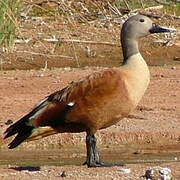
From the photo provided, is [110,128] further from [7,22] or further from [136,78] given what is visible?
[7,22]

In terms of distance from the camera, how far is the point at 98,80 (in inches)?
392

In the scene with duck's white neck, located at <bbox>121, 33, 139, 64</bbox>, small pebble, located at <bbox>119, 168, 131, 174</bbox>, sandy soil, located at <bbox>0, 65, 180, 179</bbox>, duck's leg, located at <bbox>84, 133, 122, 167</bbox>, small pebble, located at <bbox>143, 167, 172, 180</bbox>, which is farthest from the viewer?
duck's white neck, located at <bbox>121, 33, 139, 64</bbox>

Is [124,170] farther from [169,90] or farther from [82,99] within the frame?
[169,90]

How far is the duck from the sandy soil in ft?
1.25

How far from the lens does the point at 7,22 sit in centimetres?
1630

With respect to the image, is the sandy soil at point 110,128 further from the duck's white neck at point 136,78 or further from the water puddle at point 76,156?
the duck's white neck at point 136,78

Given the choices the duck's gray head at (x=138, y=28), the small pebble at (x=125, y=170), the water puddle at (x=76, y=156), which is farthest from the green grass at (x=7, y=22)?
the small pebble at (x=125, y=170)

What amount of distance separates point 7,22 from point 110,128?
432cm

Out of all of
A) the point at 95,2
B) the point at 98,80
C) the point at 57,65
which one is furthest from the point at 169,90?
the point at 98,80

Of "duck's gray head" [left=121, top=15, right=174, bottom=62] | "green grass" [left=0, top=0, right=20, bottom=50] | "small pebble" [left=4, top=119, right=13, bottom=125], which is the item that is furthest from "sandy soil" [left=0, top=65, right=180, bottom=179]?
"duck's gray head" [left=121, top=15, right=174, bottom=62]

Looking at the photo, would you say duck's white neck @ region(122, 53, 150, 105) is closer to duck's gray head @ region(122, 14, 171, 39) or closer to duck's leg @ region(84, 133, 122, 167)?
duck's gray head @ region(122, 14, 171, 39)

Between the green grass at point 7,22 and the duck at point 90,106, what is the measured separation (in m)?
4.63

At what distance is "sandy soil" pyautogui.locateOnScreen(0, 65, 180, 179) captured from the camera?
950cm

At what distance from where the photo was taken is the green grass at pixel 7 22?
14816mm
